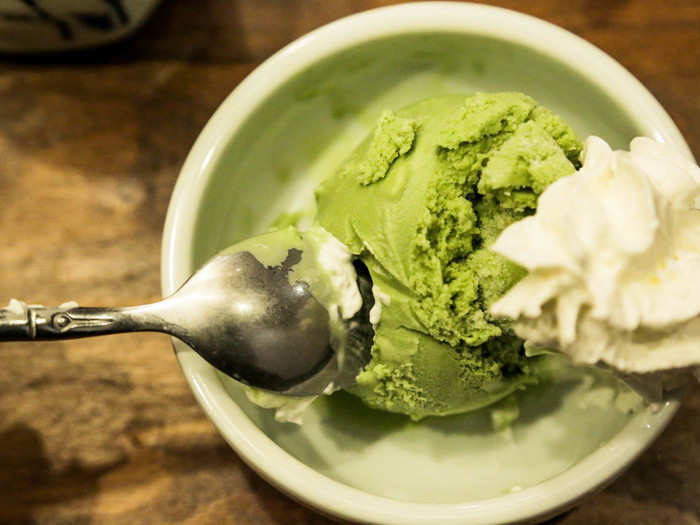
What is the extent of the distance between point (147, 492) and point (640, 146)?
93 centimetres

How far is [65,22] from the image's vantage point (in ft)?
4.15

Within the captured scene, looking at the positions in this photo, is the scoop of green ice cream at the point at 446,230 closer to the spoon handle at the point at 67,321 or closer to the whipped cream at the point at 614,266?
the whipped cream at the point at 614,266

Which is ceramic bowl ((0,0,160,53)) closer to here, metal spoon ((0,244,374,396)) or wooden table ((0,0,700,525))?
wooden table ((0,0,700,525))

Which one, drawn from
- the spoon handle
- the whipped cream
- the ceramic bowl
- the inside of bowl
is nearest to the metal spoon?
the spoon handle

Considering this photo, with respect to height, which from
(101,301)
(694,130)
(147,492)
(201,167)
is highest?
(694,130)

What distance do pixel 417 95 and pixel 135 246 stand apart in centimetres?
59

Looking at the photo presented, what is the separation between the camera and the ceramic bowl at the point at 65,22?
1227mm

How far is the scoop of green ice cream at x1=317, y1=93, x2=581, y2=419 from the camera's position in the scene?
95 centimetres

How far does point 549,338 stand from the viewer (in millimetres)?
818

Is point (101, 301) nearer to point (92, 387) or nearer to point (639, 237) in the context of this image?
point (92, 387)

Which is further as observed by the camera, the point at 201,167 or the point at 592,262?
the point at 201,167

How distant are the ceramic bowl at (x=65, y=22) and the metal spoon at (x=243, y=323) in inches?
24.2

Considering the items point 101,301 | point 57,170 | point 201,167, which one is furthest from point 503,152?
point 57,170

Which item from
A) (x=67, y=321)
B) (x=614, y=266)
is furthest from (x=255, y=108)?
(x=614, y=266)
